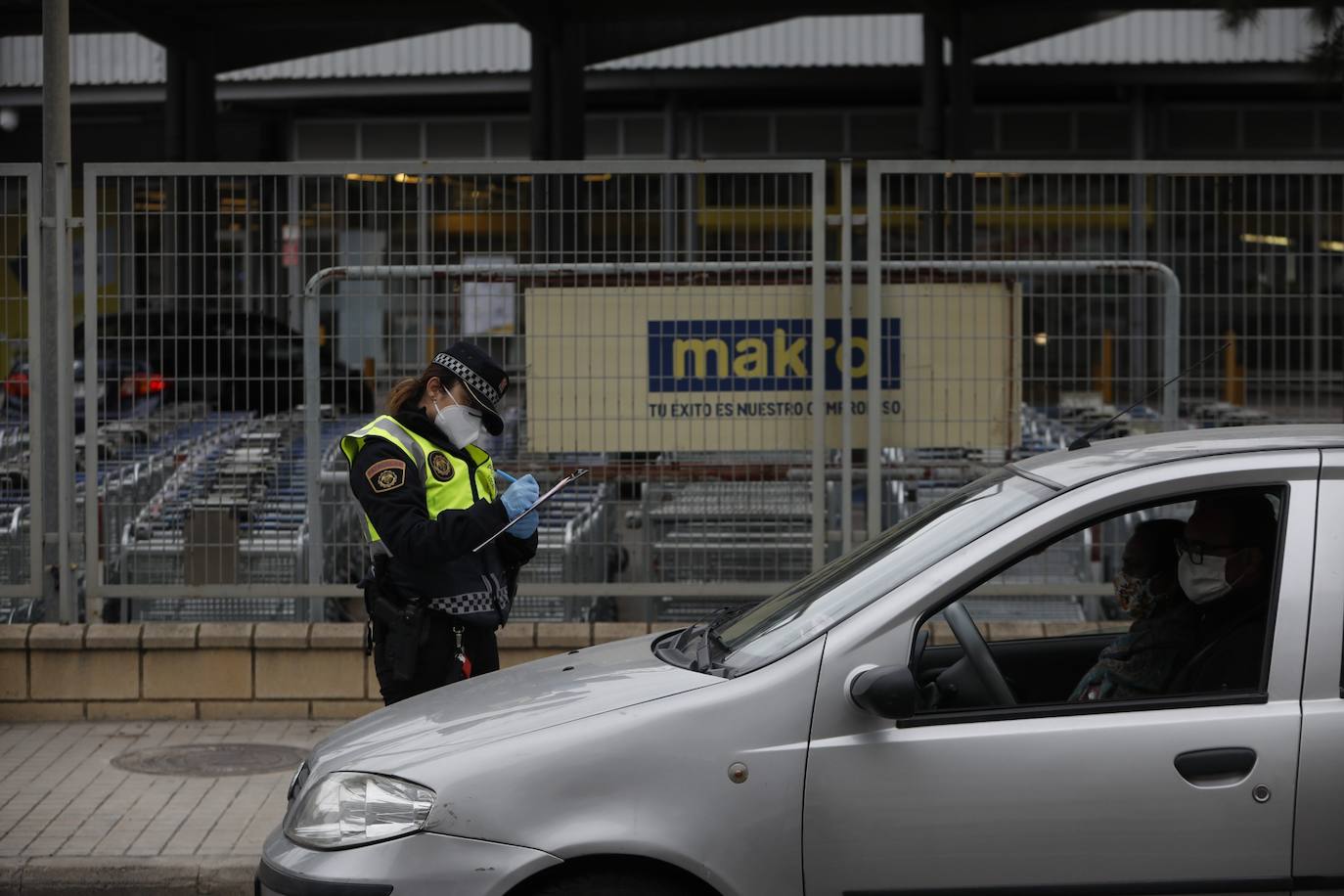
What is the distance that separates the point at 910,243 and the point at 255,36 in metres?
20.5

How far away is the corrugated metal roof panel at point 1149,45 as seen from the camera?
2728cm

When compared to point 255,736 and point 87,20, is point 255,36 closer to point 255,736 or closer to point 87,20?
point 87,20

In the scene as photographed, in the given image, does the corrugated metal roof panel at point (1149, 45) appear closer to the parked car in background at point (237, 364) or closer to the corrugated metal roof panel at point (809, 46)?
the corrugated metal roof panel at point (809, 46)

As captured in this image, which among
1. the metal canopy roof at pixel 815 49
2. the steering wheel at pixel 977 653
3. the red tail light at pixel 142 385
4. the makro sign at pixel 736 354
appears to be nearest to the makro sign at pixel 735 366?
the makro sign at pixel 736 354

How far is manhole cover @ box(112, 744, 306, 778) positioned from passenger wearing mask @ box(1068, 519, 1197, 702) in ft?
13.2

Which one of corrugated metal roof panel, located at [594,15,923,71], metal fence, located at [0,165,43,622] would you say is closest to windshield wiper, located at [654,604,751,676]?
metal fence, located at [0,165,43,622]

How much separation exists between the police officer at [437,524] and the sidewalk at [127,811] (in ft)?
3.87

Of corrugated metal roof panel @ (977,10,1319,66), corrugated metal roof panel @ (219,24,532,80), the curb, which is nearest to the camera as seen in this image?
the curb

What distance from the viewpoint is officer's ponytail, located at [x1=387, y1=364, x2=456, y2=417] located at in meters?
5.39

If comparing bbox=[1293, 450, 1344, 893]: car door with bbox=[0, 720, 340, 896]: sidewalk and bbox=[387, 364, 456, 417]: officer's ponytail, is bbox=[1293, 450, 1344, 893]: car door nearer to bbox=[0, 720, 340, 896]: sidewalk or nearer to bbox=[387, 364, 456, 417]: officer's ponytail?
bbox=[387, 364, 456, 417]: officer's ponytail

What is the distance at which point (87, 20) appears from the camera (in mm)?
24234

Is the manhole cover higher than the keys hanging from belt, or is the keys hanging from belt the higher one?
the keys hanging from belt

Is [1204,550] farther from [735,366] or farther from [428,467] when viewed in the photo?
[735,366]

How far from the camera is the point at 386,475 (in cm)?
520
